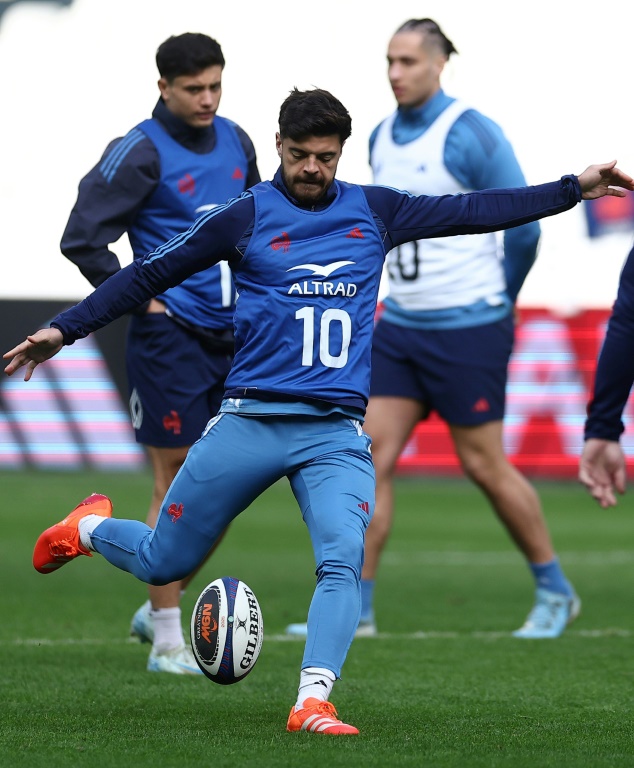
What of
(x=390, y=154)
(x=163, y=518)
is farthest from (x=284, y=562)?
(x=163, y=518)

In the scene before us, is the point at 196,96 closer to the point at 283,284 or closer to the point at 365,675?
the point at 283,284

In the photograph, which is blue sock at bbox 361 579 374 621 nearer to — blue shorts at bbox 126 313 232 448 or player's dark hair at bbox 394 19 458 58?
blue shorts at bbox 126 313 232 448

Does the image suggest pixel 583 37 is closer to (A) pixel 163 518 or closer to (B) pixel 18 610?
(B) pixel 18 610

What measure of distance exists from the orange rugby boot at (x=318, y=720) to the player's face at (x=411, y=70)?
3.43 m

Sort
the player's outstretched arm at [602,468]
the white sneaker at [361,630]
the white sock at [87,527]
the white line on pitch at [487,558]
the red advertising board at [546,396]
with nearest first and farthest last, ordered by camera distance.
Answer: the player's outstretched arm at [602,468]
the white sock at [87,527]
the white sneaker at [361,630]
the white line on pitch at [487,558]
the red advertising board at [546,396]

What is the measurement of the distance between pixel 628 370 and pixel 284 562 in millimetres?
5327

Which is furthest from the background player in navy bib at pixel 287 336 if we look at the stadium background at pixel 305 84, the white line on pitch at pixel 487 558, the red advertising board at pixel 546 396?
the stadium background at pixel 305 84

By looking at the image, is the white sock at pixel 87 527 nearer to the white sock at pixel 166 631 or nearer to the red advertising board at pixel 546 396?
the white sock at pixel 166 631

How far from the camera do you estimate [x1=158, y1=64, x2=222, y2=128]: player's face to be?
5773 millimetres

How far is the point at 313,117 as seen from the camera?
4391 millimetres

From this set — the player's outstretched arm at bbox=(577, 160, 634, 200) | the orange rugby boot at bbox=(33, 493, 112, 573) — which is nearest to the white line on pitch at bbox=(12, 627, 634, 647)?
the orange rugby boot at bbox=(33, 493, 112, 573)

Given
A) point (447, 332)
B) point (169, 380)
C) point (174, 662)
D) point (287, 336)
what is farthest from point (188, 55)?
point (174, 662)

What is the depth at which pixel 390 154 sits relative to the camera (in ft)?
22.7

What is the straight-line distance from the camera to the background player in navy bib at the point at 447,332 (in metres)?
6.80
